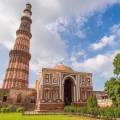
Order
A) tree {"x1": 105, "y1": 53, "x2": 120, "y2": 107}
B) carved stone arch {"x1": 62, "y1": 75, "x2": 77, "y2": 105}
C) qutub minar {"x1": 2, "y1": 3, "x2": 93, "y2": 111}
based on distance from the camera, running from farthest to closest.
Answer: carved stone arch {"x1": 62, "y1": 75, "x2": 77, "y2": 105} < qutub minar {"x1": 2, "y1": 3, "x2": 93, "y2": 111} < tree {"x1": 105, "y1": 53, "x2": 120, "y2": 107}

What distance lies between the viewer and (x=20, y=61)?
4306 centimetres

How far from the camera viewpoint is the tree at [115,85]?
830 inches

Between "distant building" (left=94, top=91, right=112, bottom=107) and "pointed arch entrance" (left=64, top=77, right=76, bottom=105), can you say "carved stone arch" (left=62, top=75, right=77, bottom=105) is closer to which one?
"pointed arch entrance" (left=64, top=77, right=76, bottom=105)

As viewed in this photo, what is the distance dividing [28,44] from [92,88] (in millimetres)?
20285

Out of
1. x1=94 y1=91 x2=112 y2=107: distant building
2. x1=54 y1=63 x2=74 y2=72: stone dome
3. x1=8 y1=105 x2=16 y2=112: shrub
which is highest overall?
x1=54 y1=63 x2=74 y2=72: stone dome

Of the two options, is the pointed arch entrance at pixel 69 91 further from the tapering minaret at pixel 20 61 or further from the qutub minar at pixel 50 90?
the tapering minaret at pixel 20 61

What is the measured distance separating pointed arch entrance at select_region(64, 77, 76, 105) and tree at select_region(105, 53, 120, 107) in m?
12.2

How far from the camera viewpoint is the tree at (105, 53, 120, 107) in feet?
69.2

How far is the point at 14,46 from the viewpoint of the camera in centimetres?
4462

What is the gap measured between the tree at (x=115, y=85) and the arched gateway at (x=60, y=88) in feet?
37.6

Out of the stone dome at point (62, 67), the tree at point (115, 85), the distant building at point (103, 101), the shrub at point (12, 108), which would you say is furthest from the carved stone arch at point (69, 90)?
the tree at point (115, 85)

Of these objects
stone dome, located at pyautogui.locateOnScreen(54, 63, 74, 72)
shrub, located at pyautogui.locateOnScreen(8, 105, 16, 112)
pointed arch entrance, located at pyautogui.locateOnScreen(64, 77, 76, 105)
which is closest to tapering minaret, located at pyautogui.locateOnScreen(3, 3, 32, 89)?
shrub, located at pyautogui.locateOnScreen(8, 105, 16, 112)

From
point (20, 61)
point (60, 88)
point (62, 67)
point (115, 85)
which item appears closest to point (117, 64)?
point (115, 85)

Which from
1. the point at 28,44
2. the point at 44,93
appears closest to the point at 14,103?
the point at 44,93
